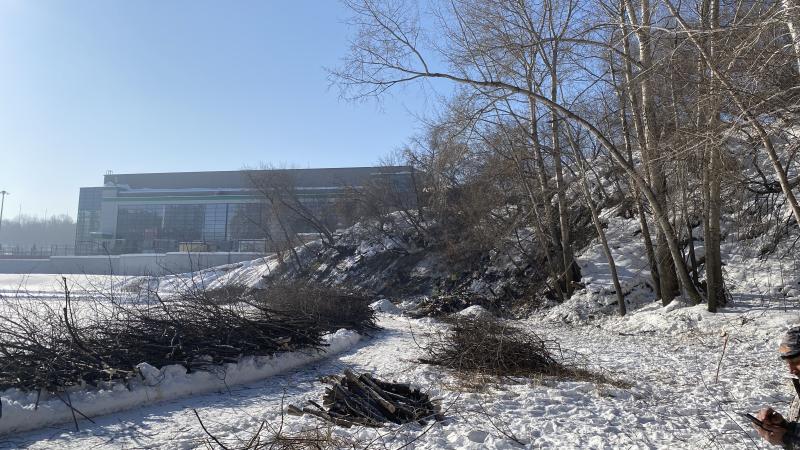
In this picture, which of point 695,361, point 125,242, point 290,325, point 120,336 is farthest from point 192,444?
point 125,242

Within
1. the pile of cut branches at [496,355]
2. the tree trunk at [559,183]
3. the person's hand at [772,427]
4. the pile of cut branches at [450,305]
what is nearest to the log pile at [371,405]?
the pile of cut branches at [496,355]

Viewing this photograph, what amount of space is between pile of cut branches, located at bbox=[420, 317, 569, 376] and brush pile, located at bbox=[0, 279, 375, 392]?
299 centimetres

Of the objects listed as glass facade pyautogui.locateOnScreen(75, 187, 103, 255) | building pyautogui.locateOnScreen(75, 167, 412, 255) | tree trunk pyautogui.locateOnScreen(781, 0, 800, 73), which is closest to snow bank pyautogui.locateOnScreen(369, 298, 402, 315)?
tree trunk pyautogui.locateOnScreen(781, 0, 800, 73)

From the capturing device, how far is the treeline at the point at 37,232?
12012 cm

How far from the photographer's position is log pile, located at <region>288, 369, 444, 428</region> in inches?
241

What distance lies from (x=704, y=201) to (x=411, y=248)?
2479 cm

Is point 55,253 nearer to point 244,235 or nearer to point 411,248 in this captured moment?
point 244,235

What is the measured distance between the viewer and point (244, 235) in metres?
72.2

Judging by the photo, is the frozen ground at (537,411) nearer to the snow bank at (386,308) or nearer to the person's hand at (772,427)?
the person's hand at (772,427)

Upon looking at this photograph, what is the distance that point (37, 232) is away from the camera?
12312 cm

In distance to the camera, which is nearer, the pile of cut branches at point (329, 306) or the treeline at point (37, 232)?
the pile of cut branches at point (329, 306)

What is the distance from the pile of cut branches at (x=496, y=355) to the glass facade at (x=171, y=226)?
69.1 m

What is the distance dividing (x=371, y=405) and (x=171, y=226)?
7970cm

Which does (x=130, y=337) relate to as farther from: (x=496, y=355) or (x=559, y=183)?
(x=559, y=183)
